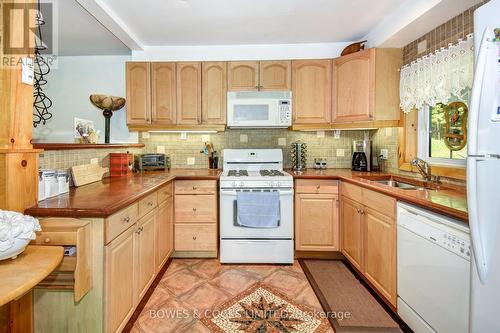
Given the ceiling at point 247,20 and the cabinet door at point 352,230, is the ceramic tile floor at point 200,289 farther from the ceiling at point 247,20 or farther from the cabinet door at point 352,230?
the ceiling at point 247,20

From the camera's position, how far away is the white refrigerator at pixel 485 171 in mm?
1019

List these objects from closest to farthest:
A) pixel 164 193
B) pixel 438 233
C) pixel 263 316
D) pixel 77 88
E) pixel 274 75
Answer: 1. pixel 438 233
2. pixel 263 316
3. pixel 164 193
4. pixel 274 75
5. pixel 77 88

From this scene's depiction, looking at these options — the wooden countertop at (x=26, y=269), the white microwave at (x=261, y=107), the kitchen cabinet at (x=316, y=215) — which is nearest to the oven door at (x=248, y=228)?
the kitchen cabinet at (x=316, y=215)

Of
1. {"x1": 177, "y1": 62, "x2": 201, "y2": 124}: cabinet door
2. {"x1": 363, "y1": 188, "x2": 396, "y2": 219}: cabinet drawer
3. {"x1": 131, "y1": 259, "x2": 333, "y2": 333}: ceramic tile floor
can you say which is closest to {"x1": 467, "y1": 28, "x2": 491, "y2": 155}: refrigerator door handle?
{"x1": 363, "y1": 188, "x2": 396, "y2": 219}: cabinet drawer

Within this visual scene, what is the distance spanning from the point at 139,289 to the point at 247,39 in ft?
8.58

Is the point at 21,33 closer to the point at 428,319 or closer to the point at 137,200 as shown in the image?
the point at 137,200

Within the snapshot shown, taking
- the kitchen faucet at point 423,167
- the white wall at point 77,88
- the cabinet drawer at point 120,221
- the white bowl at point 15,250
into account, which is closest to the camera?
the white bowl at point 15,250

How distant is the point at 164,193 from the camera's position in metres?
2.38

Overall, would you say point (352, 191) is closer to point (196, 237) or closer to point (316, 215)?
point (316, 215)

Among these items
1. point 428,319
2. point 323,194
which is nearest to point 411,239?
point 428,319

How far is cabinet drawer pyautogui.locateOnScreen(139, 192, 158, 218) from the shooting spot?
72.1 inches

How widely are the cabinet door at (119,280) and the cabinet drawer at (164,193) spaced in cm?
56

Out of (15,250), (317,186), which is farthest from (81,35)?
(317,186)

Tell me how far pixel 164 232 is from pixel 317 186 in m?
1.56
